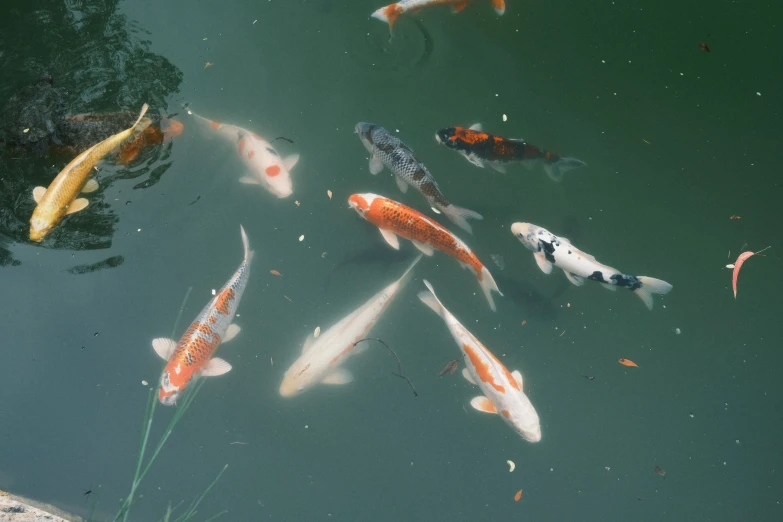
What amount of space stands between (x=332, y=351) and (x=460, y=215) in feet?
4.54

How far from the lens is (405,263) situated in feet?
14.8

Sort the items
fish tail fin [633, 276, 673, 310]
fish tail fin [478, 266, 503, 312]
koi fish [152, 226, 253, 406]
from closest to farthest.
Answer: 1. koi fish [152, 226, 253, 406]
2. fish tail fin [633, 276, 673, 310]
3. fish tail fin [478, 266, 503, 312]

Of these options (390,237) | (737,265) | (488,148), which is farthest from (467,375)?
(737,265)

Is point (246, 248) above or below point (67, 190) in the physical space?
below

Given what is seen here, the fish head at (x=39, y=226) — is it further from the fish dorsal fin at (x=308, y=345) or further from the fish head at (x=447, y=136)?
the fish head at (x=447, y=136)

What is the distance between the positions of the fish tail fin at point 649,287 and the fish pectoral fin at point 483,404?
135 centimetres

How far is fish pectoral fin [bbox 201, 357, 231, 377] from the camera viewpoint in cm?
397

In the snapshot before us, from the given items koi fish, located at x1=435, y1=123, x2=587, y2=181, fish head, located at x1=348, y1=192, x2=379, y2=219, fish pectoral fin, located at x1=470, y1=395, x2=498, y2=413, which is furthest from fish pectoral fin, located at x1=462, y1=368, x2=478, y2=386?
koi fish, located at x1=435, y1=123, x2=587, y2=181

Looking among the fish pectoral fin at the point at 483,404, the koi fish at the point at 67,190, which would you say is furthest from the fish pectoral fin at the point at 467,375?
the koi fish at the point at 67,190

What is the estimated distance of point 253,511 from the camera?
13.3 feet

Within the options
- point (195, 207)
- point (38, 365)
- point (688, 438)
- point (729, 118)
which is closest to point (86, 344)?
point (38, 365)

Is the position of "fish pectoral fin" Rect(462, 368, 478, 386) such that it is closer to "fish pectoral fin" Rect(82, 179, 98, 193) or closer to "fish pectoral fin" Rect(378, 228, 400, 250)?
"fish pectoral fin" Rect(378, 228, 400, 250)

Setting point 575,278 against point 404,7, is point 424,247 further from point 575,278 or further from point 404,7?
point 404,7

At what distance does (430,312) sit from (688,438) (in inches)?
88.0
